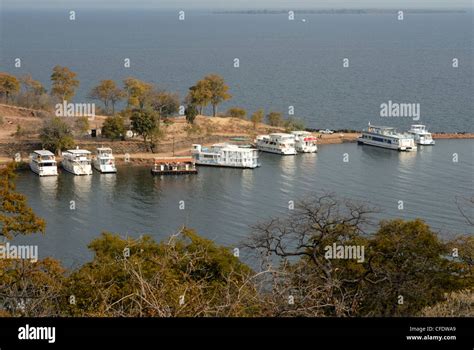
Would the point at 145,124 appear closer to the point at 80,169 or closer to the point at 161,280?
the point at 80,169

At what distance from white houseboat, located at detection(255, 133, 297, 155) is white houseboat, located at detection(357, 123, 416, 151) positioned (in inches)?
79.0

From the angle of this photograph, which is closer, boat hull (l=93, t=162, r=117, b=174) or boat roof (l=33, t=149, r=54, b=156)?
boat roof (l=33, t=149, r=54, b=156)

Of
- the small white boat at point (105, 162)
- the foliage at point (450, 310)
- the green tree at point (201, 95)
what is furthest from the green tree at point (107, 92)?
the foliage at point (450, 310)

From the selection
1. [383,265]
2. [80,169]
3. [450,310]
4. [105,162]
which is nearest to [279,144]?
[105,162]

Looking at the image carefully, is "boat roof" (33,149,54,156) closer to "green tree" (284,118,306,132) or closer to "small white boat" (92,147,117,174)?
"small white boat" (92,147,117,174)

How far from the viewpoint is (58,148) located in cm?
1638

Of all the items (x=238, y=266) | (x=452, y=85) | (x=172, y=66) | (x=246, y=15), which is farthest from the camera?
(x=246, y=15)

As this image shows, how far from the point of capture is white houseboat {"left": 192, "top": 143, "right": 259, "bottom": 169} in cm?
1628

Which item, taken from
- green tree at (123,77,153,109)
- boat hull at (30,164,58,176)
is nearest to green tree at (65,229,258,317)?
boat hull at (30,164,58,176)

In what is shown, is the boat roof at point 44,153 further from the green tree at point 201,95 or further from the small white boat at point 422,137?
the small white boat at point 422,137

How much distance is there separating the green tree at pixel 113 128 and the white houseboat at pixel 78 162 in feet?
4.85

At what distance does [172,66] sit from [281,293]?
31.4 metres
